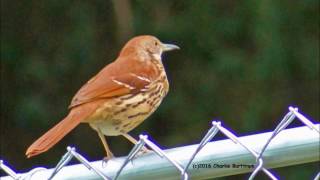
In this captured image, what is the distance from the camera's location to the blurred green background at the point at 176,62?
267 inches

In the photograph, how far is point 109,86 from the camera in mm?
3910

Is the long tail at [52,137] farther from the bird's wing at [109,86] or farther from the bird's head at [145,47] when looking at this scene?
the bird's head at [145,47]

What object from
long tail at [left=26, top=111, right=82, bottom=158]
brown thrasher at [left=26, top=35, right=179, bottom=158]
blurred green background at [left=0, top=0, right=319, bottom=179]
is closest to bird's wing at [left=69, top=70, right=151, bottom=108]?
brown thrasher at [left=26, top=35, right=179, bottom=158]

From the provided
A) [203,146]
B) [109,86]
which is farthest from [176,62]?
[203,146]

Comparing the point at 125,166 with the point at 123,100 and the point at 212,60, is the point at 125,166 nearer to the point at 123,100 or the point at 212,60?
the point at 123,100

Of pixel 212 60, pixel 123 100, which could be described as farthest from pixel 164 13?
pixel 123 100

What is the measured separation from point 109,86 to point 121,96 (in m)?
0.10

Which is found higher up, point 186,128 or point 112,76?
point 112,76

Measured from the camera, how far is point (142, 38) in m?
4.69

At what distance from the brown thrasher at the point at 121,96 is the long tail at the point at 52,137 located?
4 cm

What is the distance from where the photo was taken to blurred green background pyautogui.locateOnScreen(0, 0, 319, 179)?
6785mm

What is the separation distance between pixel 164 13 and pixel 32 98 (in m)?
0.95

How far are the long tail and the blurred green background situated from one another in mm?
3307

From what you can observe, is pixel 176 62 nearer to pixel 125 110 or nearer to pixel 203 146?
pixel 125 110
